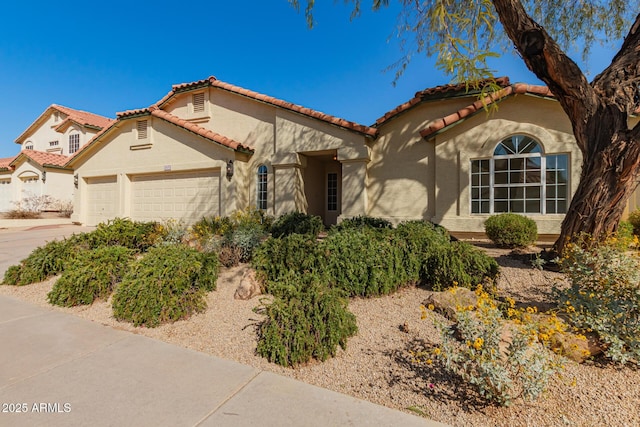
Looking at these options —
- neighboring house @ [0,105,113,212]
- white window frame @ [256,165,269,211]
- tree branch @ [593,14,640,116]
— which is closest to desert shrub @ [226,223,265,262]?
white window frame @ [256,165,269,211]

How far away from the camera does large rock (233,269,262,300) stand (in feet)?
16.2

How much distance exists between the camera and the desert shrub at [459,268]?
4.83 metres

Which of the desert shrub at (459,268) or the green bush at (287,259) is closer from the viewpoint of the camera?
the desert shrub at (459,268)

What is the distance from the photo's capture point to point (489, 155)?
920cm

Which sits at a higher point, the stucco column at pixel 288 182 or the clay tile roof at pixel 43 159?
the clay tile roof at pixel 43 159

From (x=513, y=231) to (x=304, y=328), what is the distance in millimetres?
Answer: 6832

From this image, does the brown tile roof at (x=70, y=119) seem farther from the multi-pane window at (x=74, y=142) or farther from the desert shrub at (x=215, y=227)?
the desert shrub at (x=215, y=227)

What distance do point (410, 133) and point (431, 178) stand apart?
5.88 ft

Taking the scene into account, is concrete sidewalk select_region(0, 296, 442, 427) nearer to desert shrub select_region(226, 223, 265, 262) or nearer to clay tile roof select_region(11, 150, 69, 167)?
desert shrub select_region(226, 223, 265, 262)

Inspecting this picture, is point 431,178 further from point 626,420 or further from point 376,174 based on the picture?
point 626,420

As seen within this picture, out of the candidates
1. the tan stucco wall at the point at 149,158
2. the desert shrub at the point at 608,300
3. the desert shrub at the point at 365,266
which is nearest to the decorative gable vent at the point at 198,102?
the tan stucco wall at the point at 149,158

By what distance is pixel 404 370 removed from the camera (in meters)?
2.92

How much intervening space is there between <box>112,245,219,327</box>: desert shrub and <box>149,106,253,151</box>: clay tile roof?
7.32m

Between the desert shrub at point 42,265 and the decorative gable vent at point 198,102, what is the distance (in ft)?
27.2
